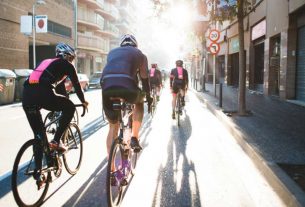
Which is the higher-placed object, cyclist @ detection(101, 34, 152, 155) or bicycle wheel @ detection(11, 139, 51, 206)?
cyclist @ detection(101, 34, 152, 155)

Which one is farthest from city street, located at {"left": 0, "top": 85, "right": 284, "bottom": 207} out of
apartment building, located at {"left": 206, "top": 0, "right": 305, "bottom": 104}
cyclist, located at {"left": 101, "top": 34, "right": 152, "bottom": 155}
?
apartment building, located at {"left": 206, "top": 0, "right": 305, "bottom": 104}

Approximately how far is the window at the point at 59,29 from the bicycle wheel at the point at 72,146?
108 ft

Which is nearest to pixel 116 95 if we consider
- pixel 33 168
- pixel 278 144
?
pixel 33 168

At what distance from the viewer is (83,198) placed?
441 cm

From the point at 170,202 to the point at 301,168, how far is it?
2085 mm

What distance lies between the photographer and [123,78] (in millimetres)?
4270

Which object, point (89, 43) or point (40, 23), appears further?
point (89, 43)

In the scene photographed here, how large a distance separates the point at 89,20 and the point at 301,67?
39.7m

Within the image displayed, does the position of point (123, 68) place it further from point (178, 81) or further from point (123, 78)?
point (178, 81)

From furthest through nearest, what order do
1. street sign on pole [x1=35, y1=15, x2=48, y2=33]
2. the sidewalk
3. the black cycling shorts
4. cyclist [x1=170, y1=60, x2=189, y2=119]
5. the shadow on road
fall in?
street sign on pole [x1=35, y1=15, x2=48, y2=33]
cyclist [x1=170, y1=60, x2=189, y2=119]
the sidewalk
the shadow on road
the black cycling shorts

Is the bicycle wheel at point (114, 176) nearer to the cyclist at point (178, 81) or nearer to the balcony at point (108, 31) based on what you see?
the cyclist at point (178, 81)

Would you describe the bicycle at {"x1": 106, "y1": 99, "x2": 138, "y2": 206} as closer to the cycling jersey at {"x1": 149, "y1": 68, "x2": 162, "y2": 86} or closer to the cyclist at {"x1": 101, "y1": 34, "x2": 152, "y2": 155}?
the cyclist at {"x1": 101, "y1": 34, "x2": 152, "y2": 155}

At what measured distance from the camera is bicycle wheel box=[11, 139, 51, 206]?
389 cm

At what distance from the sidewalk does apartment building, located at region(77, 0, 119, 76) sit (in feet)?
125
